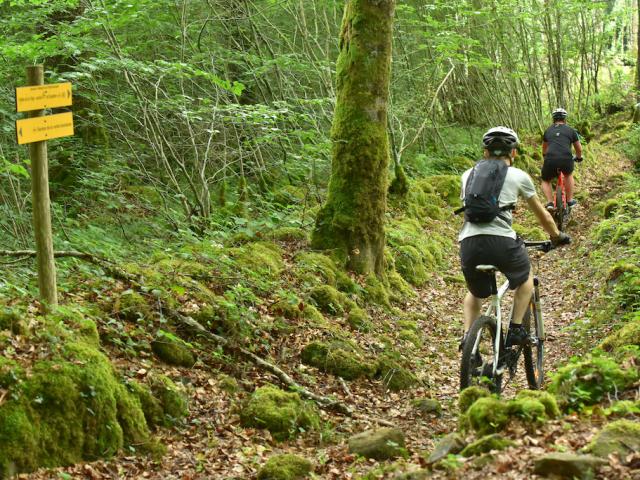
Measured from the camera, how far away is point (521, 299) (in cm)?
607

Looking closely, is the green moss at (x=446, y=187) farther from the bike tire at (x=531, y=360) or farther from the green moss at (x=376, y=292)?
the bike tire at (x=531, y=360)

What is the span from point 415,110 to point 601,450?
1531 cm

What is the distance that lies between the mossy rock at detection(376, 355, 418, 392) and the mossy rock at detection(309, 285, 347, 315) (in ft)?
4.06

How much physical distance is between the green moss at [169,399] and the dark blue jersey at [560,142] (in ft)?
33.5

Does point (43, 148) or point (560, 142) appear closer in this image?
point (43, 148)

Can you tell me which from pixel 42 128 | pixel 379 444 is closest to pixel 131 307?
pixel 42 128

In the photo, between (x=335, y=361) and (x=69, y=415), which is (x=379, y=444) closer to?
(x=335, y=361)

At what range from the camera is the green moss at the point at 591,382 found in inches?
175

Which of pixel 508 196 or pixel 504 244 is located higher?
pixel 508 196

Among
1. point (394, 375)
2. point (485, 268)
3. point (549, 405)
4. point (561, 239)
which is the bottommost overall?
point (394, 375)

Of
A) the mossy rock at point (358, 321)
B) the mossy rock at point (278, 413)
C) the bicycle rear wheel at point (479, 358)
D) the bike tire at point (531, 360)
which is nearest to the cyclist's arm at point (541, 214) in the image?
the bike tire at point (531, 360)

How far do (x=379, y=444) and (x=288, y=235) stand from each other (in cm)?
523

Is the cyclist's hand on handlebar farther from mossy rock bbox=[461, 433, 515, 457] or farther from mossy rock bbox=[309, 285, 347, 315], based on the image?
mossy rock bbox=[309, 285, 347, 315]

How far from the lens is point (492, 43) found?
21.4 meters
